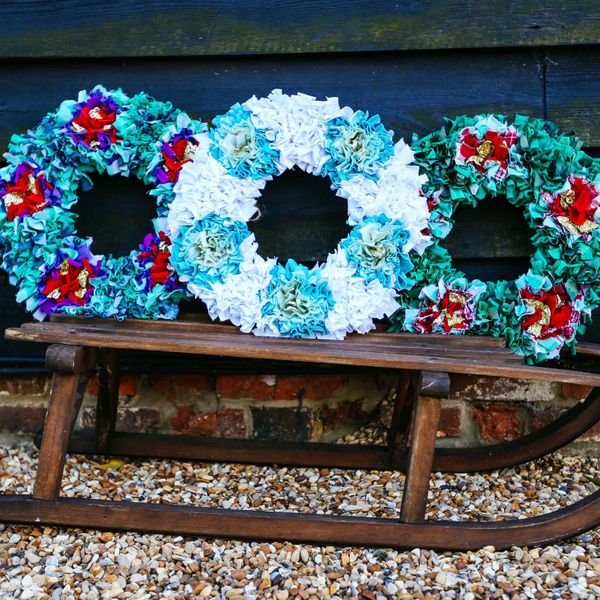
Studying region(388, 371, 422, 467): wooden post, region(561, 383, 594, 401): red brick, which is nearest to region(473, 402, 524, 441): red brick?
region(561, 383, 594, 401): red brick

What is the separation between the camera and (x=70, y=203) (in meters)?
2.54

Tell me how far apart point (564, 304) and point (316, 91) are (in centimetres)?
102

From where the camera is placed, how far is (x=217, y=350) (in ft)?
7.13

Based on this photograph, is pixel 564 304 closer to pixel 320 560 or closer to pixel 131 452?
pixel 320 560

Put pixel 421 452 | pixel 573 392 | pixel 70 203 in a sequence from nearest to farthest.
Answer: pixel 421 452 < pixel 70 203 < pixel 573 392

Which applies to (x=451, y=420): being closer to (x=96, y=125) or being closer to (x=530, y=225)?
(x=530, y=225)

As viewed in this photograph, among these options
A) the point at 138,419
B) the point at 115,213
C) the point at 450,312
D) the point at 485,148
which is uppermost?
the point at 485,148

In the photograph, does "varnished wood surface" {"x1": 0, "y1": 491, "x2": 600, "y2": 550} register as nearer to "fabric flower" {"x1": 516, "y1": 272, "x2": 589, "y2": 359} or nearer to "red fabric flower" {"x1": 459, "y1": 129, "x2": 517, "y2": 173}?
"fabric flower" {"x1": 516, "y1": 272, "x2": 589, "y2": 359}

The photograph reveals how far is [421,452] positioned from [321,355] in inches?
14.4

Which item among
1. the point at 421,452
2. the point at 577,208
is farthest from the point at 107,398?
the point at 577,208

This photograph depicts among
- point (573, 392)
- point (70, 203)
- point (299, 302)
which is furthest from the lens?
point (573, 392)

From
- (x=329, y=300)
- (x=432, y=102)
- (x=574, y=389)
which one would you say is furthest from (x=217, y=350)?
(x=574, y=389)

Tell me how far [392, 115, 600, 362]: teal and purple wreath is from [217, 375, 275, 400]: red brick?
2.01ft

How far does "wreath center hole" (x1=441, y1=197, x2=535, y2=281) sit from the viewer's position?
8.63 feet
